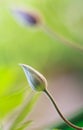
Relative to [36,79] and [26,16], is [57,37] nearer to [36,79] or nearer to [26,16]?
[26,16]

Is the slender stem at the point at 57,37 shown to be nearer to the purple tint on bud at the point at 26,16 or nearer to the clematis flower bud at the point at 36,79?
the purple tint on bud at the point at 26,16

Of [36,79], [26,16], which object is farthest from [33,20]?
[36,79]

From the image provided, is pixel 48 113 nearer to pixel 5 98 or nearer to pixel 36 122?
pixel 36 122

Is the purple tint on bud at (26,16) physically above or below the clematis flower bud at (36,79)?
above

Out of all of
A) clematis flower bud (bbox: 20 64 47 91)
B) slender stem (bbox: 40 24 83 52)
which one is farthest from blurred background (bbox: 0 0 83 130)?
clematis flower bud (bbox: 20 64 47 91)

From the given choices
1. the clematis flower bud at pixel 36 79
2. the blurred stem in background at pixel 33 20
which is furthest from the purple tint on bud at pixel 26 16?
the clematis flower bud at pixel 36 79

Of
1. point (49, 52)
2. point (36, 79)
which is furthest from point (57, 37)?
point (36, 79)

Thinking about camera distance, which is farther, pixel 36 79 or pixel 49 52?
pixel 49 52

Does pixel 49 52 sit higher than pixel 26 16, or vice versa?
pixel 26 16
